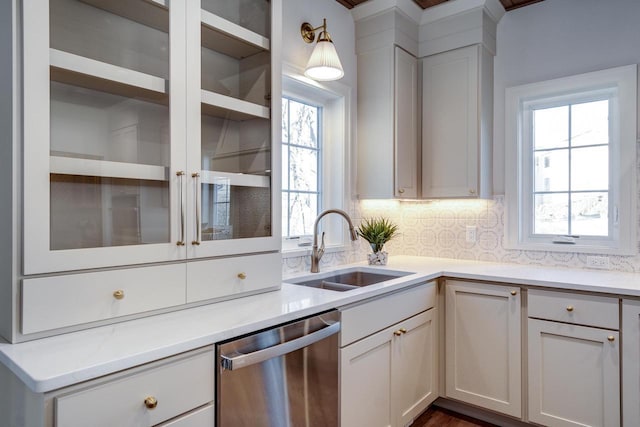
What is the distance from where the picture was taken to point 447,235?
309 centimetres

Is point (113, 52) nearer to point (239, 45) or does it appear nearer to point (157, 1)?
point (157, 1)

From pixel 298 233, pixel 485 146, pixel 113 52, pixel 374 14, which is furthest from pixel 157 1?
pixel 485 146

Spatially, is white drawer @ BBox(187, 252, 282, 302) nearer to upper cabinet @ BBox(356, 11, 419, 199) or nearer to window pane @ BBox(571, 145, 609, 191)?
upper cabinet @ BBox(356, 11, 419, 199)

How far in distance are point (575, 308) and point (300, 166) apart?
167 cm

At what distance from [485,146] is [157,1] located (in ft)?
7.05

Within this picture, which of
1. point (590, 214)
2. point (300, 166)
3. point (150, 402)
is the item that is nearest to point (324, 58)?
point (300, 166)

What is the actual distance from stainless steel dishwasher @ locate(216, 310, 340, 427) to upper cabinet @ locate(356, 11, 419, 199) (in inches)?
51.7

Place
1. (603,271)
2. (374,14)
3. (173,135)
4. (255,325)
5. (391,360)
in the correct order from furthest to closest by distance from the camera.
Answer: (374,14)
(603,271)
(391,360)
(173,135)
(255,325)

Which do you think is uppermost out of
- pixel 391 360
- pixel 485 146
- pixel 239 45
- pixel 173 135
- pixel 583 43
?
pixel 583 43

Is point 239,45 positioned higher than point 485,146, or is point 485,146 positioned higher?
point 239,45

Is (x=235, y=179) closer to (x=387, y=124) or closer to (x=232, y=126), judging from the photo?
(x=232, y=126)

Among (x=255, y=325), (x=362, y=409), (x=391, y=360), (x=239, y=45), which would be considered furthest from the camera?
(x=391, y=360)

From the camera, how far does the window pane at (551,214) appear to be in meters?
2.68

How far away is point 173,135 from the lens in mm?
1440
